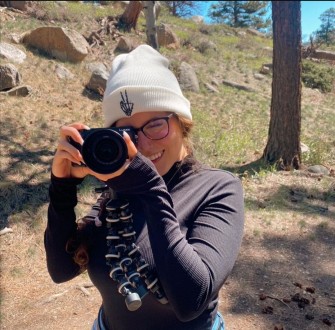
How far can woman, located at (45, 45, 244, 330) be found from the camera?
133 centimetres

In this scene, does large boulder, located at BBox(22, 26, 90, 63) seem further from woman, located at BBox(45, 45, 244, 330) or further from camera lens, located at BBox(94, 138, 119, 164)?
camera lens, located at BBox(94, 138, 119, 164)

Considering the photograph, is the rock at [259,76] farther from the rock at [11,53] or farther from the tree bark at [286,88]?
the tree bark at [286,88]

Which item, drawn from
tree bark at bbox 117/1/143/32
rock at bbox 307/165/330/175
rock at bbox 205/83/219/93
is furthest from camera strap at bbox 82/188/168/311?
tree bark at bbox 117/1/143/32

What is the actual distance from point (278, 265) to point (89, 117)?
4.66m

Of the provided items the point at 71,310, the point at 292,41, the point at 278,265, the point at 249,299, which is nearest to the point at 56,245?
the point at 71,310

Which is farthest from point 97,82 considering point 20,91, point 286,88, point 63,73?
point 286,88

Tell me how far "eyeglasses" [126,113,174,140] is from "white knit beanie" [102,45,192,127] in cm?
4

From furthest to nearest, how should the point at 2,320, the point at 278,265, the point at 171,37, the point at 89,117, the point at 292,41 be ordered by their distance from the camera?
the point at 171,37 → the point at 89,117 → the point at 292,41 → the point at 278,265 → the point at 2,320

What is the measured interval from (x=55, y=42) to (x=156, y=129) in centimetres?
953

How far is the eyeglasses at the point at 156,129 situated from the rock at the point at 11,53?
853 cm

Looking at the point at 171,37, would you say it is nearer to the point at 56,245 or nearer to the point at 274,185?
the point at 274,185

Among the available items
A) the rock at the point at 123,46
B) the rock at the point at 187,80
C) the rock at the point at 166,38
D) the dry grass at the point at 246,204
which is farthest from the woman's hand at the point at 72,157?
the rock at the point at 166,38

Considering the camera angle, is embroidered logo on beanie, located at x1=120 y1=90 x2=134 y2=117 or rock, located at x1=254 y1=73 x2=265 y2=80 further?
rock, located at x1=254 y1=73 x2=265 y2=80

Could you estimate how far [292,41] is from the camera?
685 centimetres
